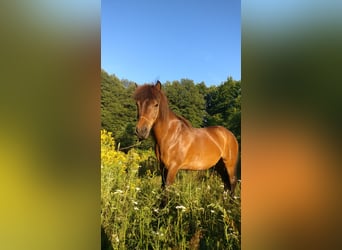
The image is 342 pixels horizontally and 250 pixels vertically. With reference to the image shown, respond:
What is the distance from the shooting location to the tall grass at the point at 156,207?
1.66m

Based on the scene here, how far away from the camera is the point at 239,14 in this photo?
5.07 ft

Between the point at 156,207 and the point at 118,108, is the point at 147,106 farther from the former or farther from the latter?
the point at 156,207

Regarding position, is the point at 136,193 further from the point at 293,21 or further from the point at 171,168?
the point at 293,21

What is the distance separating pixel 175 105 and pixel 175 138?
20 centimetres

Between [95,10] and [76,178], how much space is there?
3.02 ft

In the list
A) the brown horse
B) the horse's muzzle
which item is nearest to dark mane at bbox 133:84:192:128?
the brown horse

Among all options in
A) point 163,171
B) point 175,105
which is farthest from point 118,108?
point 163,171

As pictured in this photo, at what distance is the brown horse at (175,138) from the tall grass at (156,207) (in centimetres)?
6

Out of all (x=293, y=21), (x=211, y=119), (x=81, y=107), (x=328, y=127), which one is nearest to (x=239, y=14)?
(x=293, y=21)

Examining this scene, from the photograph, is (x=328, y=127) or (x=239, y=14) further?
(x=239, y=14)

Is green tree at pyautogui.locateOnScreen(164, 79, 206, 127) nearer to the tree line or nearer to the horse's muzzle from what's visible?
the tree line

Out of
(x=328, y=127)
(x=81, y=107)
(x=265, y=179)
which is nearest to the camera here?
(x=328, y=127)

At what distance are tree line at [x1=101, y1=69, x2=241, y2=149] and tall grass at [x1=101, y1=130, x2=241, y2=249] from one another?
6.5 inches

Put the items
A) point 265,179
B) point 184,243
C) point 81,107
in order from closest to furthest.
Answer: point 265,179, point 81,107, point 184,243
